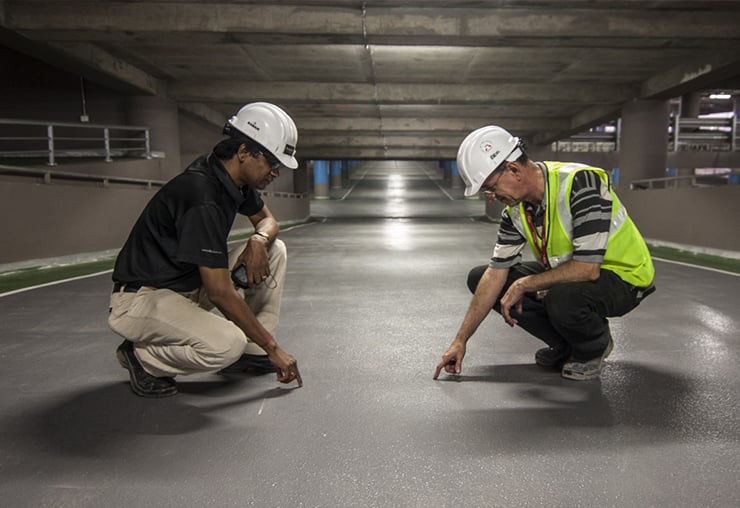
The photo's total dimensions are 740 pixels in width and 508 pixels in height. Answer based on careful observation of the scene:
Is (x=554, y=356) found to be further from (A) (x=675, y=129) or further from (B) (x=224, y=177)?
(A) (x=675, y=129)

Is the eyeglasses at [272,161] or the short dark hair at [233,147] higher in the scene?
the short dark hair at [233,147]

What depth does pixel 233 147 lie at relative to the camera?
9.55 feet

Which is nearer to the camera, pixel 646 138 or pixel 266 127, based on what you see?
pixel 266 127

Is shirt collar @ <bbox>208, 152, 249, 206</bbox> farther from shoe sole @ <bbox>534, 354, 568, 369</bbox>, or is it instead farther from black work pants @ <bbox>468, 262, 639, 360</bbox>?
shoe sole @ <bbox>534, 354, 568, 369</bbox>

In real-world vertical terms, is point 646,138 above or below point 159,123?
below

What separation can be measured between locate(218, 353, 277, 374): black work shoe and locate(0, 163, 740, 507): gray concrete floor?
8 centimetres

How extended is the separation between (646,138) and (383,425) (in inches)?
575

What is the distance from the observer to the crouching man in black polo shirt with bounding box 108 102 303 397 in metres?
2.76

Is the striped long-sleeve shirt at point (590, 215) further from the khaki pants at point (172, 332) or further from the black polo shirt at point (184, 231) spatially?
the khaki pants at point (172, 332)

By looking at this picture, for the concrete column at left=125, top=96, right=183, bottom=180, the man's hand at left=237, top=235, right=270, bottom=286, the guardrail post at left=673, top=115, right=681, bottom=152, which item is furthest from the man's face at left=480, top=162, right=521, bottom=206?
the guardrail post at left=673, top=115, right=681, bottom=152

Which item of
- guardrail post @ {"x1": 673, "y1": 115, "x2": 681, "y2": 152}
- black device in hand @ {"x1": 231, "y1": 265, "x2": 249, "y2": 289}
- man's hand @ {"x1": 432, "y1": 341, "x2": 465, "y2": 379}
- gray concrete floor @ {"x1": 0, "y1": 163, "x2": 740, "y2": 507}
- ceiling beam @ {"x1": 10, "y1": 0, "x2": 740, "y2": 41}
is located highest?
ceiling beam @ {"x1": 10, "y1": 0, "x2": 740, "y2": 41}

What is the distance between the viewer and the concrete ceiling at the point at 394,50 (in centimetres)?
921

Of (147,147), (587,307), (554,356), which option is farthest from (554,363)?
(147,147)

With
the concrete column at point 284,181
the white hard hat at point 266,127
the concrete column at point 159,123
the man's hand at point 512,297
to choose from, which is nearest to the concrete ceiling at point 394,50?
the concrete column at point 159,123
